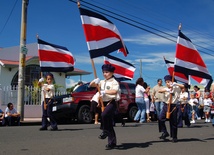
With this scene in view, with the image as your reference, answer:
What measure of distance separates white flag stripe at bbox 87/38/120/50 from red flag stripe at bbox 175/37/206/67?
164 cm

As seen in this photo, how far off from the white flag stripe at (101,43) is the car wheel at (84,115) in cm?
521

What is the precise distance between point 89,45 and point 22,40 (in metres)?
6.93

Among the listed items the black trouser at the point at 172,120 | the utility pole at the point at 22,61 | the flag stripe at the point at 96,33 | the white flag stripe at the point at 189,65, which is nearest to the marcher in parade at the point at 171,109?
the black trouser at the point at 172,120

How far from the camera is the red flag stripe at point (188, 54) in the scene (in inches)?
346

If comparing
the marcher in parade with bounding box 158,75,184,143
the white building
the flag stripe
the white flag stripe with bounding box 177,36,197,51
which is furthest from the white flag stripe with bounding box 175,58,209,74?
the white building

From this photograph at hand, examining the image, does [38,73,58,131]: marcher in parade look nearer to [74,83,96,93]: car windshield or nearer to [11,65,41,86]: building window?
[74,83,96,93]: car windshield

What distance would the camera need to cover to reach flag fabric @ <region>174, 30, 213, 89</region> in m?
8.72

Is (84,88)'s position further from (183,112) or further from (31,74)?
(31,74)

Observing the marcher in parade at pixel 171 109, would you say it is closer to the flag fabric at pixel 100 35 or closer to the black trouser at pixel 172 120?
the black trouser at pixel 172 120

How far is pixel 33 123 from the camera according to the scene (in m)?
14.5

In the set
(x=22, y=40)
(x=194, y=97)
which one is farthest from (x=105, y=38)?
(x=194, y=97)

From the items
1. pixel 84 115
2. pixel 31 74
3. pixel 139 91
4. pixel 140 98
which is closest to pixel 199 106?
pixel 140 98

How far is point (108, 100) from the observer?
21.7ft

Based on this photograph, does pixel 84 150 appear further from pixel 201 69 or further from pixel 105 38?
pixel 201 69
